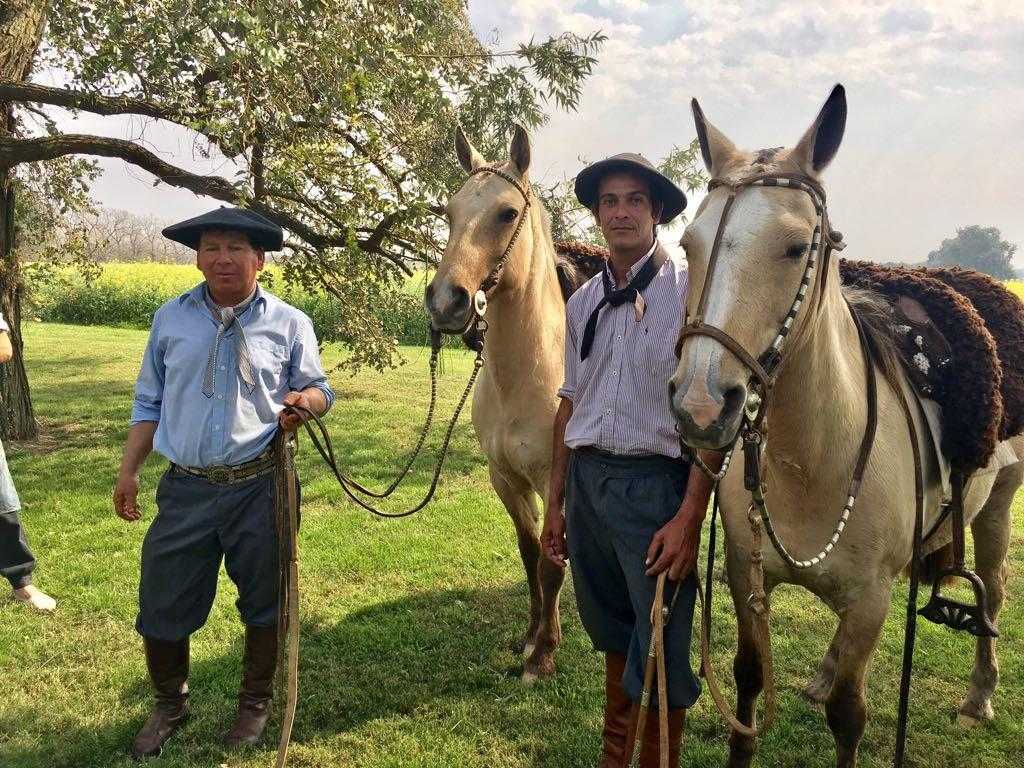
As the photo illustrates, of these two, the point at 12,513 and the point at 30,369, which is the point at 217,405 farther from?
the point at 30,369

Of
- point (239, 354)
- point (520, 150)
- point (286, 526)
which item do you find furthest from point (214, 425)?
point (520, 150)

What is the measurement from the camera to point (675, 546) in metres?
1.93

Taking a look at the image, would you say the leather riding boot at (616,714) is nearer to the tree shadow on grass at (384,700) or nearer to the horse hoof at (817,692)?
the tree shadow on grass at (384,700)

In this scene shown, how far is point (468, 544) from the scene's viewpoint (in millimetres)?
5418

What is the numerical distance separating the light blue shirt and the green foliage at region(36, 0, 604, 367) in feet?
8.08

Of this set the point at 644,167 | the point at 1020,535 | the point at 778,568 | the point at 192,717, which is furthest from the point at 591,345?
the point at 1020,535

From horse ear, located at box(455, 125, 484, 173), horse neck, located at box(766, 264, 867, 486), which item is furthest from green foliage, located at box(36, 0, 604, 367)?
horse neck, located at box(766, 264, 867, 486)

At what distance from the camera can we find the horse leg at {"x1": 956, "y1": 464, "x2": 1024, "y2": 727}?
3.29 m

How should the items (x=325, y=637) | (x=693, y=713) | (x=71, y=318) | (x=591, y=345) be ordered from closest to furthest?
(x=591, y=345) → (x=693, y=713) → (x=325, y=637) → (x=71, y=318)

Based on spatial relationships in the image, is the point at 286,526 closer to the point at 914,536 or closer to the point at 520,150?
the point at 520,150

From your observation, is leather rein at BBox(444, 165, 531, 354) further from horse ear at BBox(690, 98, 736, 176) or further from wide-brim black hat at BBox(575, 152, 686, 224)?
horse ear at BBox(690, 98, 736, 176)

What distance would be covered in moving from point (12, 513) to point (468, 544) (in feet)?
10.4

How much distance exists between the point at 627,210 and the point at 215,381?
180 centimetres

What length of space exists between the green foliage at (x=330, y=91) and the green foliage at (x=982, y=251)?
60546 millimetres
